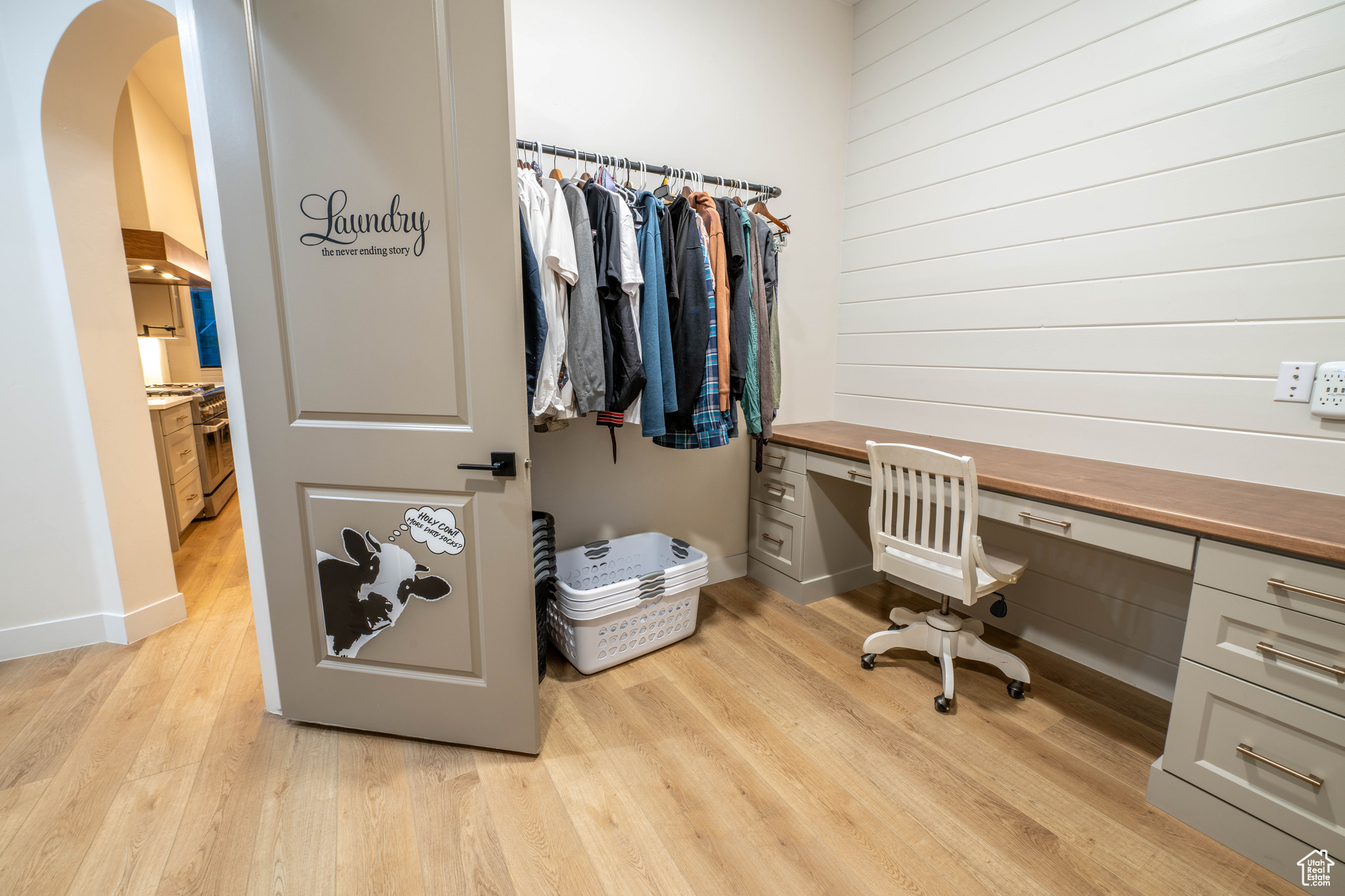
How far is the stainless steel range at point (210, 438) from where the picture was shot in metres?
3.76

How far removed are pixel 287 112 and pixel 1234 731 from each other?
283cm

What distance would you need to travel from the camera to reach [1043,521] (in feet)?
5.49

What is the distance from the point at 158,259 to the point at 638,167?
9.86 ft

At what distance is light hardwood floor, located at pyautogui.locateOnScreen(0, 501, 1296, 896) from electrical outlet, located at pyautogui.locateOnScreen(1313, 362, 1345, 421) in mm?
1069

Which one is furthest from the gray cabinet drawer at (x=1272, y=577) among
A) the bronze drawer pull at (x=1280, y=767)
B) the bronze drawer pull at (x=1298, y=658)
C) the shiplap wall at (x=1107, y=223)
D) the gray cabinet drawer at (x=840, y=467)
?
the gray cabinet drawer at (x=840, y=467)

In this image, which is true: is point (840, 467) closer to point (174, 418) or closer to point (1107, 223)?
point (1107, 223)

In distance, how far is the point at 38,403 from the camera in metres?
2.04

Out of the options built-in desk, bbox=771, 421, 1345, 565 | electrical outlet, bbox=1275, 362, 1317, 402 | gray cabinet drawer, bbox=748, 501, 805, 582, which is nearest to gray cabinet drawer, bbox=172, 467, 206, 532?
gray cabinet drawer, bbox=748, 501, 805, 582

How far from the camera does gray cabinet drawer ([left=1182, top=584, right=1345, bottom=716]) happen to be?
1184 mm

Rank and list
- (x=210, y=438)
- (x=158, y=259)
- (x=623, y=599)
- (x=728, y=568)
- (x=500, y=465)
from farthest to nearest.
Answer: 1. (x=210, y=438)
2. (x=158, y=259)
3. (x=728, y=568)
4. (x=623, y=599)
5. (x=500, y=465)

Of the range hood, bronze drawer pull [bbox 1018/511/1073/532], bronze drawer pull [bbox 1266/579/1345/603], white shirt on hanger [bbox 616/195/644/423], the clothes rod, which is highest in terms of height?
the clothes rod

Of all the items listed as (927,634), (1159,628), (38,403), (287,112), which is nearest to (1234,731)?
(1159,628)

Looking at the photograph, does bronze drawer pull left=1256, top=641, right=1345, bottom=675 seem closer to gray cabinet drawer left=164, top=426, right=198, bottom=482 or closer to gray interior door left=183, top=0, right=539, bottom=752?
gray interior door left=183, top=0, right=539, bottom=752

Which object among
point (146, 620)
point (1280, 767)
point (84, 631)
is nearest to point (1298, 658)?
point (1280, 767)
